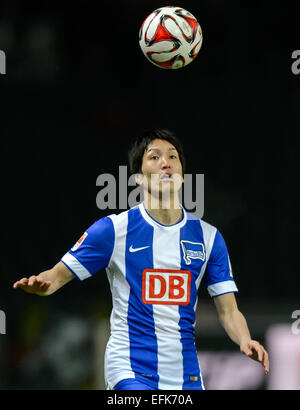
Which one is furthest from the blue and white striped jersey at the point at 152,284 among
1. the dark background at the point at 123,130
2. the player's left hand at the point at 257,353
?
the dark background at the point at 123,130

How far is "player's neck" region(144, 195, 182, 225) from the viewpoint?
4.92 m

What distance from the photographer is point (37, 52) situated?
11.2 m

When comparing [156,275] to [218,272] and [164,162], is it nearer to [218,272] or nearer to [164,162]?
[218,272]

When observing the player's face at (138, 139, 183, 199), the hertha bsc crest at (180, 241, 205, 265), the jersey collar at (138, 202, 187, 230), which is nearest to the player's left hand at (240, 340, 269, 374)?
the hertha bsc crest at (180, 241, 205, 265)

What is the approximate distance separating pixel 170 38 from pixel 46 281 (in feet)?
6.42

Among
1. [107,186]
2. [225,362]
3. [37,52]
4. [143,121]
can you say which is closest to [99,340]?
[225,362]

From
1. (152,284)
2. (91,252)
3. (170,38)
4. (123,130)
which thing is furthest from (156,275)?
(123,130)

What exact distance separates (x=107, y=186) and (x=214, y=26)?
2868 millimetres

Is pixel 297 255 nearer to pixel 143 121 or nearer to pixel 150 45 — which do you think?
pixel 143 121

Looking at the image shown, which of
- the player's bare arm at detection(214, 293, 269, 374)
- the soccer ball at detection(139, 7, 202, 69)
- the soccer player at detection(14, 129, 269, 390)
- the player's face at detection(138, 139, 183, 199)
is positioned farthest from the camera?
the soccer ball at detection(139, 7, 202, 69)

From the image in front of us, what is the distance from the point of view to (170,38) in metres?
5.37

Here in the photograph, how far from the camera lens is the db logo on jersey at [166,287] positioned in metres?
4.66

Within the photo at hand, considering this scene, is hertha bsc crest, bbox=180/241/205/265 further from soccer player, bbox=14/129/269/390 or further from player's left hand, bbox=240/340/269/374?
player's left hand, bbox=240/340/269/374
